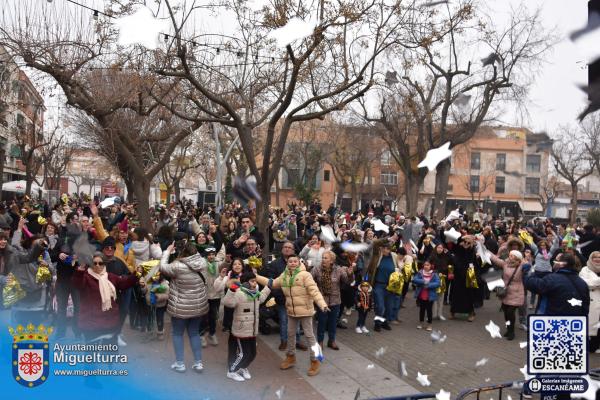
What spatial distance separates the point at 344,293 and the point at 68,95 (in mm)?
7822

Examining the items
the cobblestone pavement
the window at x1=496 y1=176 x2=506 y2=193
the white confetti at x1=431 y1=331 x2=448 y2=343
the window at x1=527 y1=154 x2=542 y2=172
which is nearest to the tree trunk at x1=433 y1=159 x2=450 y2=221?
the cobblestone pavement

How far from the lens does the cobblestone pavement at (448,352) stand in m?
6.31

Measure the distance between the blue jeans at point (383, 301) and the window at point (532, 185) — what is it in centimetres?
4847

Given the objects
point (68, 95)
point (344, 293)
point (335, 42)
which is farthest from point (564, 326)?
point (68, 95)

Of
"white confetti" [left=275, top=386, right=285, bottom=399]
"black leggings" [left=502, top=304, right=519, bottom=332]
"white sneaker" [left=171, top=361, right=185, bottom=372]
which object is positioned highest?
"black leggings" [left=502, top=304, right=519, bottom=332]

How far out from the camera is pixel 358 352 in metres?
7.21

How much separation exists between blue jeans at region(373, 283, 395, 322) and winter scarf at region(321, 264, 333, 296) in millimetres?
1466

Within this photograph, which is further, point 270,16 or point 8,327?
point 270,16

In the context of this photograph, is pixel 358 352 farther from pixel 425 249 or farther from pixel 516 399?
pixel 425 249

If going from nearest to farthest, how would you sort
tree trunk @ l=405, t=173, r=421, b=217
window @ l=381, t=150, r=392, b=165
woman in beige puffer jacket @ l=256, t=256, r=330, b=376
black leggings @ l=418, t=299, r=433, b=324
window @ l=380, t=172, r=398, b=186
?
woman in beige puffer jacket @ l=256, t=256, r=330, b=376
black leggings @ l=418, t=299, r=433, b=324
tree trunk @ l=405, t=173, r=421, b=217
window @ l=381, t=150, r=392, b=165
window @ l=380, t=172, r=398, b=186

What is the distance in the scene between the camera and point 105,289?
5945mm

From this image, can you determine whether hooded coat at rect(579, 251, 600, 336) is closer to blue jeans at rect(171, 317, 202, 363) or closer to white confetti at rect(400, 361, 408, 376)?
white confetti at rect(400, 361, 408, 376)

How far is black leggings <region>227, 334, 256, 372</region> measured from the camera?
19.7 feet

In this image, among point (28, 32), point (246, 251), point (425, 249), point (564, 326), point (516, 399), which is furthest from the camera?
point (28, 32)
